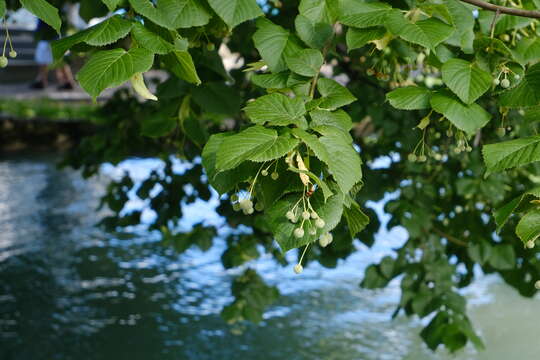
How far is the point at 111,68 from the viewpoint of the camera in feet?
3.20

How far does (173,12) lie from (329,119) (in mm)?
299

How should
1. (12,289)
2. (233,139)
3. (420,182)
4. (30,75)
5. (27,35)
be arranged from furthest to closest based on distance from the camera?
(27,35)
(30,75)
(12,289)
(420,182)
(233,139)

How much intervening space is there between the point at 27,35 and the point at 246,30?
11.4 m

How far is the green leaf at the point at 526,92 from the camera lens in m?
1.08

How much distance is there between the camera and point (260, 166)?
97 cm

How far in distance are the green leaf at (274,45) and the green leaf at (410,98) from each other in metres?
0.20

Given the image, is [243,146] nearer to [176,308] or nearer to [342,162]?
[342,162]

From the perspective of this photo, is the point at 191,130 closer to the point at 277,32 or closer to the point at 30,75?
the point at 277,32

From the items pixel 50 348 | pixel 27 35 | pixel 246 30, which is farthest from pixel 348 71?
pixel 27 35

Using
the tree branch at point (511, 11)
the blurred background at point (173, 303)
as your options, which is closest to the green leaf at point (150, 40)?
the tree branch at point (511, 11)

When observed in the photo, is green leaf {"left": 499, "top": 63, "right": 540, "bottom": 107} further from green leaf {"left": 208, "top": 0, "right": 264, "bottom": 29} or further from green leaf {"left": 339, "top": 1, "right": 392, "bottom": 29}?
green leaf {"left": 208, "top": 0, "right": 264, "bottom": 29}

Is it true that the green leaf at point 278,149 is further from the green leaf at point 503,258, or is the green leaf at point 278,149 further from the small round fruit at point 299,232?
the green leaf at point 503,258

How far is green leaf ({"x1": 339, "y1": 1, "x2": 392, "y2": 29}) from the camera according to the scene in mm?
1088

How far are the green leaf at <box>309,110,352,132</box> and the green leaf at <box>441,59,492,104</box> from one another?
174 millimetres
